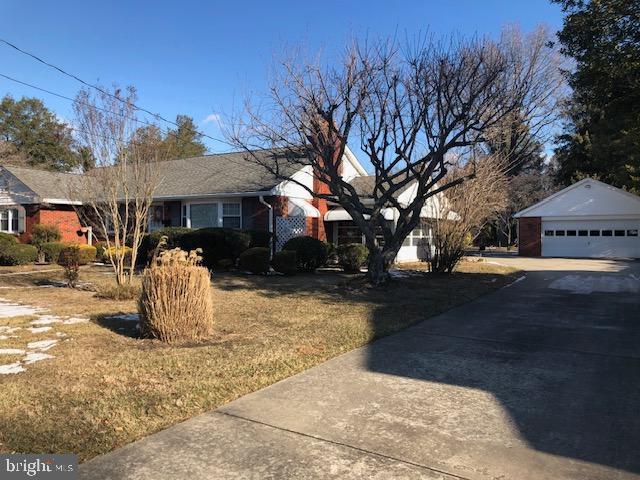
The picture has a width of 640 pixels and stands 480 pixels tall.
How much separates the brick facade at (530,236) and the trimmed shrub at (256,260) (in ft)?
71.2

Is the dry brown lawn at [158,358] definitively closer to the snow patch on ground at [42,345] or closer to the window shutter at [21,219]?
the snow patch on ground at [42,345]

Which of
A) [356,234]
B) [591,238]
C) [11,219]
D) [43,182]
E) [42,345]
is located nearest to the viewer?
[42,345]

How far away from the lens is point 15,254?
1841cm

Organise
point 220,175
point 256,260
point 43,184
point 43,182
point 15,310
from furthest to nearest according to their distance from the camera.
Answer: point 43,182 → point 43,184 → point 220,175 → point 256,260 → point 15,310

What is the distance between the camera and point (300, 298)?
11258 mm

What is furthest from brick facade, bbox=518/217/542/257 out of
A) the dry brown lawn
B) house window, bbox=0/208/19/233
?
house window, bbox=0/208/19/233

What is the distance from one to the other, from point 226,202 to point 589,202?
21841 millimetres

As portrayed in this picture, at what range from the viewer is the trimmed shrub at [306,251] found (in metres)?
17.1

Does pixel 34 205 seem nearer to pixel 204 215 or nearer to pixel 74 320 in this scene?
pixel 204 215

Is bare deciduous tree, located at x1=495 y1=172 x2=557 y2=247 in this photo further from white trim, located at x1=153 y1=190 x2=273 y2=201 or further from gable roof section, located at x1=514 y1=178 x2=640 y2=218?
white trim, located at x1=153 y1=190 x2=273 y2=201

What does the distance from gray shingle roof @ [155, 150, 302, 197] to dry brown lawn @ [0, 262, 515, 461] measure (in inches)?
341

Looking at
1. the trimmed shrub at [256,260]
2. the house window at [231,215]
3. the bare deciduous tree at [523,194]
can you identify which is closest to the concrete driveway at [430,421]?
the trimmed shrub at [256,260]

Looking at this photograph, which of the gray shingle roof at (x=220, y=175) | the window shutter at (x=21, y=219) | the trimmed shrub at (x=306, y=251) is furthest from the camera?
the window shutter at (x=21, y=219)

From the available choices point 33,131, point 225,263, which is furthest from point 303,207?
point 33,131
